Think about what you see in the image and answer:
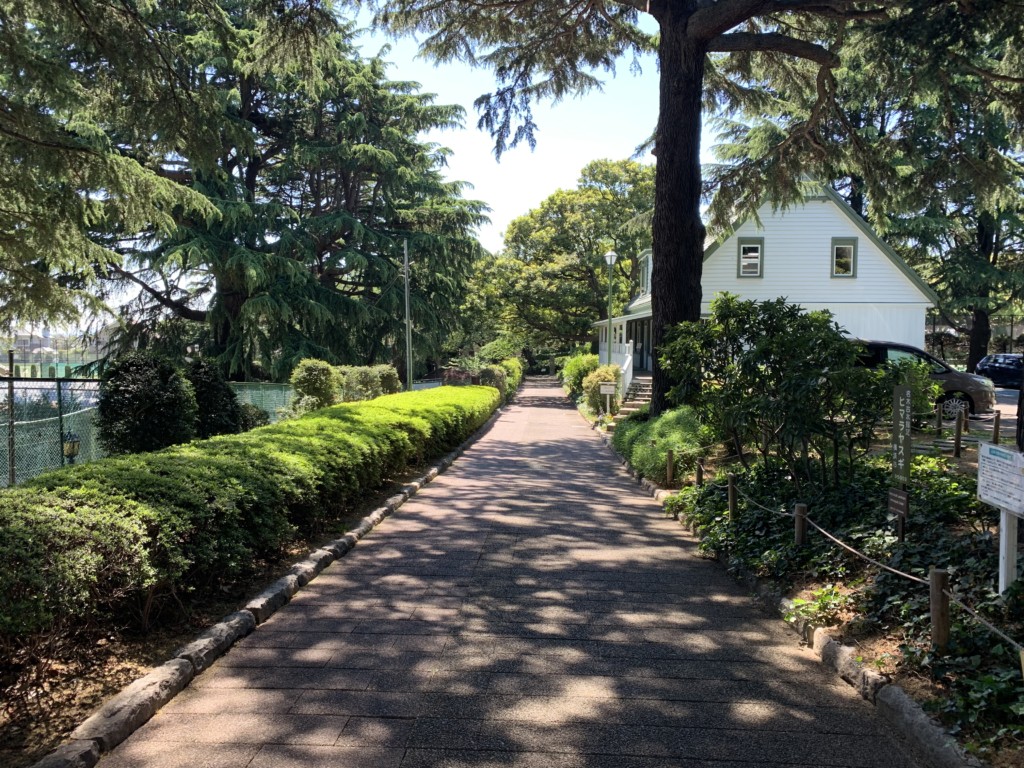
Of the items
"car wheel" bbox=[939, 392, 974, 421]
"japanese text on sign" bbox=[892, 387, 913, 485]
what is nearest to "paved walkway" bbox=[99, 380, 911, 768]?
"japanese text on sign" bbox=[892, 387, 913, 485]

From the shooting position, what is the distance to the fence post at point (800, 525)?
6.40m

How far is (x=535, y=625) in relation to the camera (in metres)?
5.26

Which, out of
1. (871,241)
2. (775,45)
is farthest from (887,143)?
(871,241)

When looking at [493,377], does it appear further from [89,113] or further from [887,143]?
[89,113]

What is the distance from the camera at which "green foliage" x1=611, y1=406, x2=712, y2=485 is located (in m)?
11.5

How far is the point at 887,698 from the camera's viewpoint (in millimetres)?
3893

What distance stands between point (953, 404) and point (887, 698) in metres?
14.4

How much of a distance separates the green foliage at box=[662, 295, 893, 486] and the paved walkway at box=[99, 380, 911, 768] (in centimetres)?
175

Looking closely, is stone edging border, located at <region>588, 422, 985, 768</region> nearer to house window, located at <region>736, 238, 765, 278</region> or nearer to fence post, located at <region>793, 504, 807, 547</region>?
fence post, located at <region>793, 504, 807, 547</region>

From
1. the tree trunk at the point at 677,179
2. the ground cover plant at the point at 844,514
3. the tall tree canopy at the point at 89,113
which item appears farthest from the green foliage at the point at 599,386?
the tall tree canopy at the point at 89,113

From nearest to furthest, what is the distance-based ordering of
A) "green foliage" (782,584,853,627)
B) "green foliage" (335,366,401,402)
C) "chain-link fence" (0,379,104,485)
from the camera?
"green foliage" (782,584,853,627)
"chain-link fence" (0,379,104,485)
"green foliage" (335,366,401,402)

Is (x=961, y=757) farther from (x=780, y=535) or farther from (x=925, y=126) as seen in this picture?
(x=925, y=126)

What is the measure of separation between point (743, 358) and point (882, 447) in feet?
19.2

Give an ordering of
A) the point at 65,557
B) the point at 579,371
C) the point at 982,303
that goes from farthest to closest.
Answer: the point at 982,303 < the point at 579,371 < the point at 65,557
